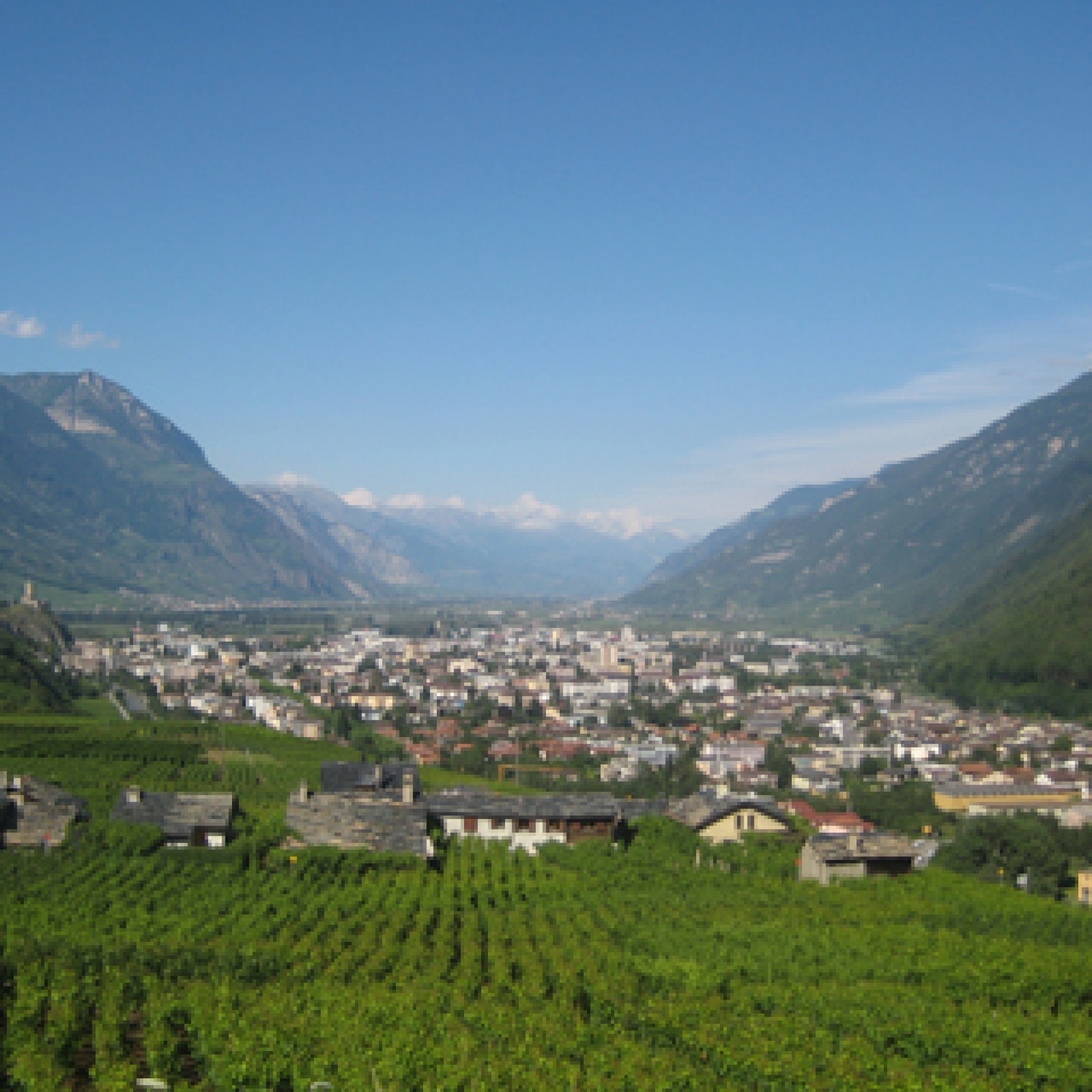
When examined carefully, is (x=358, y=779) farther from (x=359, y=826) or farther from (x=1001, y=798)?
(x=1001, y=798)

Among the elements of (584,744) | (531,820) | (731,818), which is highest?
(531,820)

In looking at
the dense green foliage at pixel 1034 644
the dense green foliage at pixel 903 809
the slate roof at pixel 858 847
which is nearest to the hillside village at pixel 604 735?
the slate roof at pixel 858 847

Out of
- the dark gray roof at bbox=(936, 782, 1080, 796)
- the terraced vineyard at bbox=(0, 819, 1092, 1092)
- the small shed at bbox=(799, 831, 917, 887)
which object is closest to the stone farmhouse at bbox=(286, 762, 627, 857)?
the terraced vineyard at bbox=(0, 819, 1092, 1092)

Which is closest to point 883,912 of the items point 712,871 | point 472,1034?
point 712,871

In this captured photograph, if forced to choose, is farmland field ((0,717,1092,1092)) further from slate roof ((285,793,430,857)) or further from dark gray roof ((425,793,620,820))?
dark gray roof ((425,793,620,820))

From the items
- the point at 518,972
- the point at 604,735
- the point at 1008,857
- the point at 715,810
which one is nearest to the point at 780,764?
the point at 604,735

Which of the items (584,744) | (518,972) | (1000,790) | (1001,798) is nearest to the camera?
(518,972)

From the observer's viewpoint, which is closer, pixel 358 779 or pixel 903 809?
pixel 358 779
